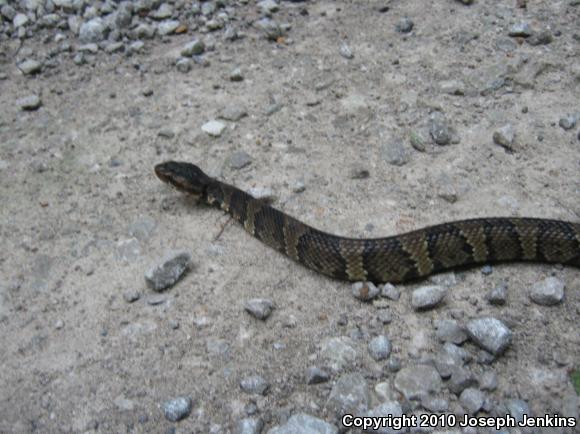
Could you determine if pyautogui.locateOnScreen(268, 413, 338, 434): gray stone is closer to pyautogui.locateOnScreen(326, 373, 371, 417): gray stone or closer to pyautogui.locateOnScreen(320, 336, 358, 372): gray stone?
pyautogui.locateOnScreen(326, 373, 371, 417): gray stone

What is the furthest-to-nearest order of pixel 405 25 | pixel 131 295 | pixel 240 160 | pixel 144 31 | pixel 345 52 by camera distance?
pixel 144 31 < pixel 405 25 < pixel 345 52 < pixel 240 160 < pixel 131 295

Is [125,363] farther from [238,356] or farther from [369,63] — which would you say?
[369,63]

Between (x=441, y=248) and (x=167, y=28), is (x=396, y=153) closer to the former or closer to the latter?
(x=441, y=248)

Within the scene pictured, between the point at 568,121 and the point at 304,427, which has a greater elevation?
the point at 304,427

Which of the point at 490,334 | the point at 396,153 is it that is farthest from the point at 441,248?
the point at 396,153

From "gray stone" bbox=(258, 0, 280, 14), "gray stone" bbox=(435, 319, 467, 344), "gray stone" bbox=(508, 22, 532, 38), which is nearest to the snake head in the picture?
"gray stone" bbox=(435, 319, 467, 344)

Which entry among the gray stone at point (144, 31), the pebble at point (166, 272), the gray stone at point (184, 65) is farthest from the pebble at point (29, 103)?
the pebble at point (166, 272)

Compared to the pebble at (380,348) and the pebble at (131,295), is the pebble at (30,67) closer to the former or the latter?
the pebble at (131,295)
